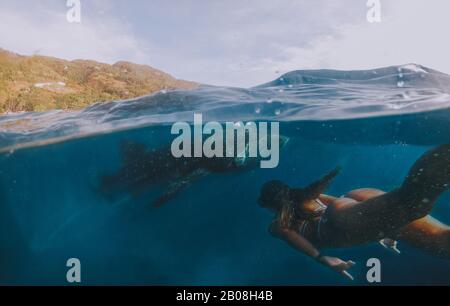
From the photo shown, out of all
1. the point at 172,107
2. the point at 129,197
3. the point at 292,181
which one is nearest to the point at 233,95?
the point at 172,107

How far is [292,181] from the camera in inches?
755

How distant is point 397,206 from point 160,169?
7.32m

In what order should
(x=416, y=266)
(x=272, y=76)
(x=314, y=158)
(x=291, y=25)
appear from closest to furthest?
(x=291, y=25) → (x=272, y=76) → (x=416, y=266) → (x=314, y=158)

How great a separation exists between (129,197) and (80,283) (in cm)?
341

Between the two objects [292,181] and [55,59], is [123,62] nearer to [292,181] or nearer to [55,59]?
[55,59]

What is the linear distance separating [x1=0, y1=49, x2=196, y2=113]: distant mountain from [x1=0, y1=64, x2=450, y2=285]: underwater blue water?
74 centimetres

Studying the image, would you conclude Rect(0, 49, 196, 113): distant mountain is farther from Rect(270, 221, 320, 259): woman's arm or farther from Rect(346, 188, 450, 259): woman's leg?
Rect(346, 188, 450, 259): woman's leg

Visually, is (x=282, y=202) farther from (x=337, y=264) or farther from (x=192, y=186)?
(x=192, y=186)

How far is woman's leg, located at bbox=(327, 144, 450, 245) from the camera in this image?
6.28 m

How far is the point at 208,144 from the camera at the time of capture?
1202cm

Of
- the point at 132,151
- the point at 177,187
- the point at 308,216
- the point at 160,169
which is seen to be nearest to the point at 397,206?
the point at 308,216

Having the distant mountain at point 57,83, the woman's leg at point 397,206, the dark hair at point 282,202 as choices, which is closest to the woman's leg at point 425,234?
the woman's leg at point 397,206

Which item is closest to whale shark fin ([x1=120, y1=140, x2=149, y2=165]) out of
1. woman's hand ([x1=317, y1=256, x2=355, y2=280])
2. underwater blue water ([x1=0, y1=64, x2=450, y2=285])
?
underwater blue water ([x1=0, y1=64, x2=450, y2=285])

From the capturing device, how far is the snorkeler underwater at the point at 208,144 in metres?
8.05
